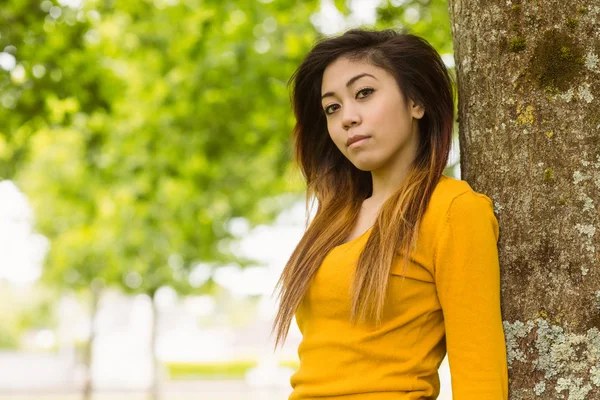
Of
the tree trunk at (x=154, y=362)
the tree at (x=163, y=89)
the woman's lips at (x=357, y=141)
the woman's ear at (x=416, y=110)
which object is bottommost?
the woman's lips at (x=357, y=141)

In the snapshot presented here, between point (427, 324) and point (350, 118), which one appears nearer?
point (427, 324)

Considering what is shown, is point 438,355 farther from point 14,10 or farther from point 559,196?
point 14,10

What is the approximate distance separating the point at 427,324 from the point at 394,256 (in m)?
0.23

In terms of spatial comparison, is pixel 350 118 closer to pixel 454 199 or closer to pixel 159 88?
pixel 454 199

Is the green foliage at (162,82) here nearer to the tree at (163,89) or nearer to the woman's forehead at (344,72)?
the tree at (163,89)

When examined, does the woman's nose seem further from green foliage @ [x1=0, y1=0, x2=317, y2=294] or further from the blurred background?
green foliage @ [x1=0, y1=0, x2=317, y2=294]

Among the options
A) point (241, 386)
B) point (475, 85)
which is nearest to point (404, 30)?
point (475, 85)

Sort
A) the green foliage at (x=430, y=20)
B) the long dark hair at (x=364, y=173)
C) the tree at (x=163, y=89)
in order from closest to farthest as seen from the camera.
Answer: the long dark hair at (x=364, y=173) < the green foliage at (x=430, y=20) < the tree at (x=163, y=89)

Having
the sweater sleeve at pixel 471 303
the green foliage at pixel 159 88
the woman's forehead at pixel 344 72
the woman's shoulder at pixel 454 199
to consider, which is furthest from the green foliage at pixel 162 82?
the sweater sleeve at pixel 471 303

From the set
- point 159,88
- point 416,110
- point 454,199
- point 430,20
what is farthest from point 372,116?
point 159,88

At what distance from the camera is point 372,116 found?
2.48 meters

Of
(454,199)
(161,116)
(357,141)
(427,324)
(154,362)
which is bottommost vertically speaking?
(427,324)

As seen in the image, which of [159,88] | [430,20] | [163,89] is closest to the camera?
[430,20]

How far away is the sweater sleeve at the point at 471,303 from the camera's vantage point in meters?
2.11
